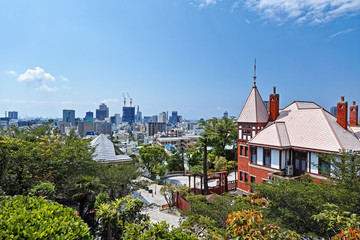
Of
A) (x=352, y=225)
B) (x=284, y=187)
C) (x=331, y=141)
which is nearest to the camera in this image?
(x=352, y=225)

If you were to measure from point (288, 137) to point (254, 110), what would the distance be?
3.90 meters

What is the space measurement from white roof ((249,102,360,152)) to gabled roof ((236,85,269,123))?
1.33 meters

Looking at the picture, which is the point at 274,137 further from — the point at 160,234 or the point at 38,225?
the point at 38,225

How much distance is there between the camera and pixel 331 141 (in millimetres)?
13523

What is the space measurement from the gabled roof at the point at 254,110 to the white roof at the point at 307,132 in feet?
4.37

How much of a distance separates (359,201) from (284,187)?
2711 millimetres

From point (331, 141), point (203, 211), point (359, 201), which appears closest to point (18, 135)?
point (203, 211)

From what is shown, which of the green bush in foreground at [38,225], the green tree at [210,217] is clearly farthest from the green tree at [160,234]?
the green tree at [210,217]

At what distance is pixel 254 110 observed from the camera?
61.1 feet

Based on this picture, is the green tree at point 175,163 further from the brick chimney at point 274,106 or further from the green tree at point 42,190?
the green tree at point 42,190

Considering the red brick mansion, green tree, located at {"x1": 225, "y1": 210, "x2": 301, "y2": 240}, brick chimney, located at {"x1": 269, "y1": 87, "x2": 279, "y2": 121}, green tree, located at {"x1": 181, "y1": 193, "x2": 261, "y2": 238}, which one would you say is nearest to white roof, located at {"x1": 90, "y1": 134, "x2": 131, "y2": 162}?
the red brick mansion

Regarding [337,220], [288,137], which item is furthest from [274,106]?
[337,220]

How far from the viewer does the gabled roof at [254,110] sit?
723 inches

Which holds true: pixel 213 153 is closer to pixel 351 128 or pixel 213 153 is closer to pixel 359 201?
pixel 351 128
